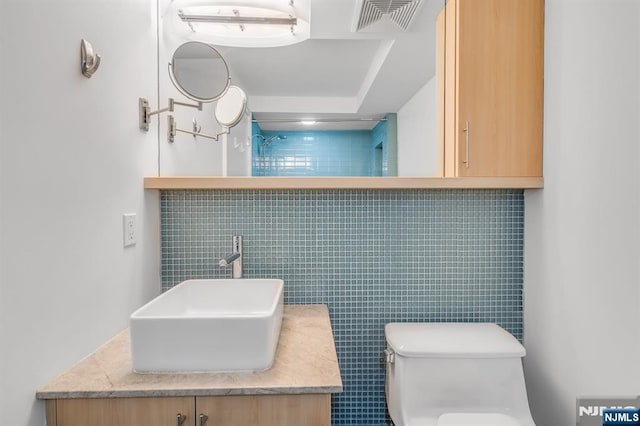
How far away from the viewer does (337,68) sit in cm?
160

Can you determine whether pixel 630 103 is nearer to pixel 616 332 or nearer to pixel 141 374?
pixel 616 332

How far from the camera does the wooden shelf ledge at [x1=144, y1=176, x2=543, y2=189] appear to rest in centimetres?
146

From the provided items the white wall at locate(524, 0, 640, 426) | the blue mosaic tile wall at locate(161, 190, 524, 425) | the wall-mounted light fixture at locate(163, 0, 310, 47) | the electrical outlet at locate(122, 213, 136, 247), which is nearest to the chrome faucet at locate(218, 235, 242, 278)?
the blue mosaic tile wall at locate(161, 190, 524, 425)

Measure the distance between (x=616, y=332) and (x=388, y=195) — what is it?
867 millimetres

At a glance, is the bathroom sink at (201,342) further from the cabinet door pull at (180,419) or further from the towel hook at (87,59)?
the towel hook at (87,59)

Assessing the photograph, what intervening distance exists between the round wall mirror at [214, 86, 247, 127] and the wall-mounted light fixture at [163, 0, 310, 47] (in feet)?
0.64

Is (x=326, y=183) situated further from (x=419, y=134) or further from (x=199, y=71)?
(x=199, y=71)

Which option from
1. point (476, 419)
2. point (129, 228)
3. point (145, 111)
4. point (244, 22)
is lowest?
point (476, 419)

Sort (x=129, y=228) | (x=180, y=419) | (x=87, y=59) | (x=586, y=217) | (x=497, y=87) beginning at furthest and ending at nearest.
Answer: (x=497, y=87) → (x=129, y=228) → (x=586, y=217) → (x=87, y=59) → (x=180, y=419)

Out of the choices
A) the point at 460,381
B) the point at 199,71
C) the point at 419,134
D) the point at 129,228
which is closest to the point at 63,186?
the point at 129,228

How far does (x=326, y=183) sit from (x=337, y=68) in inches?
19.7

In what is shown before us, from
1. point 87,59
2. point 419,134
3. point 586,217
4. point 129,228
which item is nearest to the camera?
point 87,59

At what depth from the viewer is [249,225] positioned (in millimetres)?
1634

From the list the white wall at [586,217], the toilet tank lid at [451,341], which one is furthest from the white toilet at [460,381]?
the white wall at [586,217]
